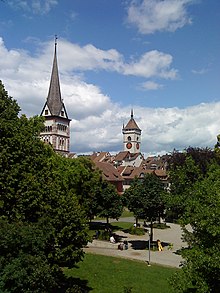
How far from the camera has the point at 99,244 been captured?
32.1 metres

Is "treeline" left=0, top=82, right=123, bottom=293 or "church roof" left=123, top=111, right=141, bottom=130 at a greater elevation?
"church roof" left=123, top=111, right=141, bottom=130

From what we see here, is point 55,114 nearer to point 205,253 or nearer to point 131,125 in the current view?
point 131,125

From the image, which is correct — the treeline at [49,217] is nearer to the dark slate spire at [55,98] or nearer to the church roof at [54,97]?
the church roof at [54,97]

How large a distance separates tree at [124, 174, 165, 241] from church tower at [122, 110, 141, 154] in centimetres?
11599

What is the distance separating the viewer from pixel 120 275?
71.1ft

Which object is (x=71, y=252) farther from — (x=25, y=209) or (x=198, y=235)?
(x=198, y=235)

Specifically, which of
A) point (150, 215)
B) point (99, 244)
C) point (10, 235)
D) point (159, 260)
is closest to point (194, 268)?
point (10, 235)

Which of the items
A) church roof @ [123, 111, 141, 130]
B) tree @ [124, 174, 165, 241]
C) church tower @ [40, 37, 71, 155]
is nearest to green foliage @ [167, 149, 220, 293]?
tree @ [124, 174, 165, 241]

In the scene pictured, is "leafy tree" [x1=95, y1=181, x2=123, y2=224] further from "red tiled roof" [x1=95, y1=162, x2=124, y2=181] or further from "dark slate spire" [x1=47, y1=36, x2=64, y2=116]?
"dark slate spire" [x1=47, y1=36, x2=64, y2=116]

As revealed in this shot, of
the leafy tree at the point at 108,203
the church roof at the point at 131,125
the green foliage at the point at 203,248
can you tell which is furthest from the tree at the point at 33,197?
the church roof at the point at 131,125

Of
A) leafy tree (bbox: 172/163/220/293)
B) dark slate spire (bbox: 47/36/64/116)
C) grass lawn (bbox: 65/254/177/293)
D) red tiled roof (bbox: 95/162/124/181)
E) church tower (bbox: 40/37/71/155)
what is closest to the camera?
leafy tree (bbox: 172/163/220/293)

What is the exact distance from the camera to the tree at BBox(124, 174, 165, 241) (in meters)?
30.0

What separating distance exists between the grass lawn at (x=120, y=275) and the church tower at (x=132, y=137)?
122m

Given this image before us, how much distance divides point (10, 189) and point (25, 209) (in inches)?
47.2
